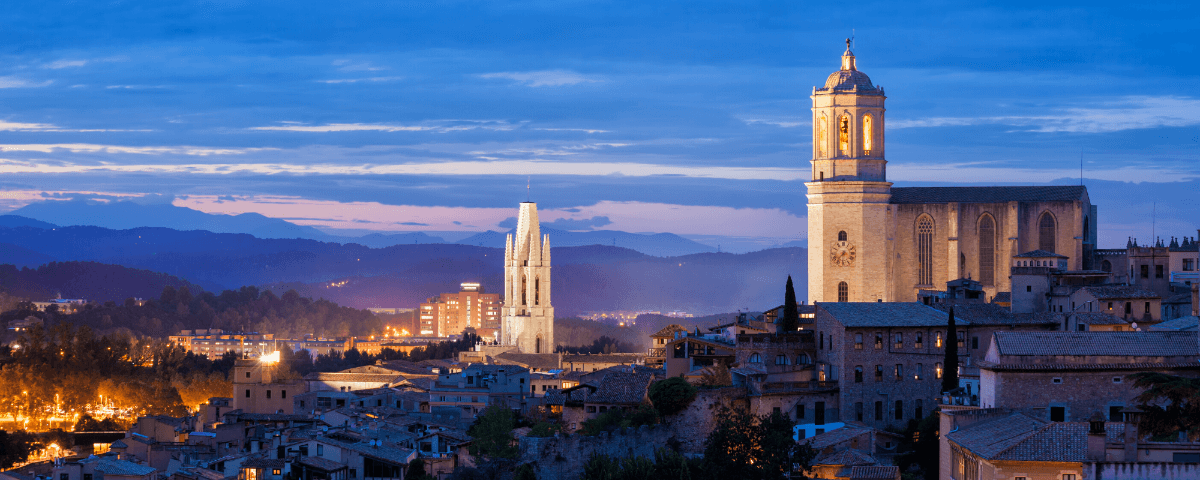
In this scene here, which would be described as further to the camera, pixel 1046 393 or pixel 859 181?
pixel 859 181

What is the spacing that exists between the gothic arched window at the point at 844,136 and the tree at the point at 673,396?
32.1 meters

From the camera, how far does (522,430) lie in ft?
177

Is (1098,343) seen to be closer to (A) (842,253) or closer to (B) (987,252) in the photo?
(B) (987,252)

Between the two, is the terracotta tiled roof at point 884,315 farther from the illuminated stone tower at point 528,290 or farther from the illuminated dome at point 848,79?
the illuminated stone tower at point 528,290

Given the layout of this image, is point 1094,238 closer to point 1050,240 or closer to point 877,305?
point 1050,240

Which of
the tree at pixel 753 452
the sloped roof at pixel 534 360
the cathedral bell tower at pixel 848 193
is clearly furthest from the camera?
the sloped roof at pixel 534 360

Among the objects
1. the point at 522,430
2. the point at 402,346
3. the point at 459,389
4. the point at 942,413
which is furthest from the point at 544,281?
the point at 942,413

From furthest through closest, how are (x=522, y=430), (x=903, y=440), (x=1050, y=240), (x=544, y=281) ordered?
1. (x=544, y=281)
2. (x=1050, y=240)
3. (x=522, y=430)
4. (x=903, y=440)

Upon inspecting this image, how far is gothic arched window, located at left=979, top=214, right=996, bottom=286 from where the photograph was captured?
74500mm

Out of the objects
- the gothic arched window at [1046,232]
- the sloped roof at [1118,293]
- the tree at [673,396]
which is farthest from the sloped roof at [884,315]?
the gothic arched window at [1046,232]

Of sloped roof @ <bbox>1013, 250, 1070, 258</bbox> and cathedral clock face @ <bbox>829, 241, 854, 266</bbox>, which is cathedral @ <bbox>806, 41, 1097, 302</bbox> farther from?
sloped roof @ <bbox>1013, 250, 1070, 258</bbox>

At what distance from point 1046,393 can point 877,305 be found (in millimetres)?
15975

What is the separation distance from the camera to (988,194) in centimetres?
7538

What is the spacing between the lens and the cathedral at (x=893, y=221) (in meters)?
73.9
